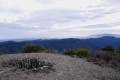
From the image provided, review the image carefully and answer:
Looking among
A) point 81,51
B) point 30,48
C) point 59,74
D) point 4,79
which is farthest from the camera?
point 30,48

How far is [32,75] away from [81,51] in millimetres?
6293

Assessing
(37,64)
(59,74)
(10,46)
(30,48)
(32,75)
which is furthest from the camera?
(10,46)

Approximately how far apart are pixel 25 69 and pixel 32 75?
744 millimetres

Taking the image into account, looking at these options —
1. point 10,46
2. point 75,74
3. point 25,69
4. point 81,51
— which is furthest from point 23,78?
point 10,46

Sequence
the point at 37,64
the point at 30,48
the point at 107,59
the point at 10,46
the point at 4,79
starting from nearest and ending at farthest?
1. the point at 4,79
2. the point at 37,64
3. the point at 107,59
4. the point at 30,48
5. the point at 10,46

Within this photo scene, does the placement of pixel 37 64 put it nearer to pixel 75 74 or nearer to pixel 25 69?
pixel 25 69

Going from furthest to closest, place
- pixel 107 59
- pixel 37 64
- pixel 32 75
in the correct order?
pixel 107 59, pixel 37 64, pixel 32 75

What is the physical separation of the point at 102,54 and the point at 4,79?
7.63m

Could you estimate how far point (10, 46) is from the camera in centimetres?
2416

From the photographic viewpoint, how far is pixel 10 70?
603 centimetres

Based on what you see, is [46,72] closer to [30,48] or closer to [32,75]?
[32,75]

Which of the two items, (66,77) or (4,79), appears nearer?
(4,79)

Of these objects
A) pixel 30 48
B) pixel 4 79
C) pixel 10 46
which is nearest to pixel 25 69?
pixel 4 79

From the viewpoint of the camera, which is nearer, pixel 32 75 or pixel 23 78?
pixel 23 78
